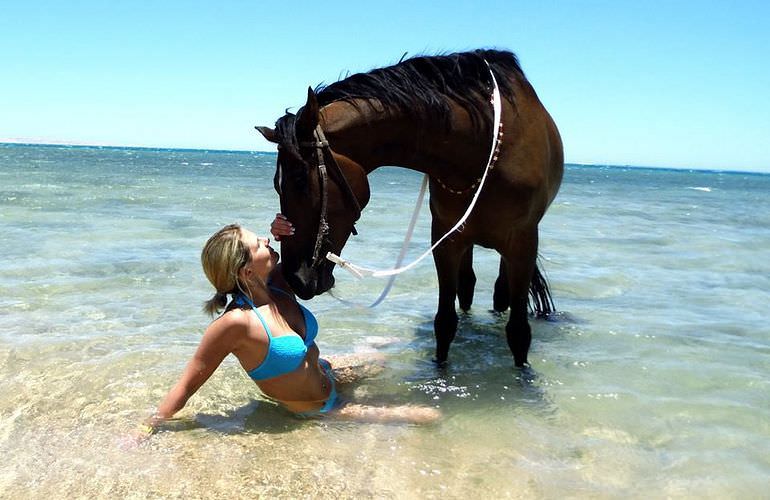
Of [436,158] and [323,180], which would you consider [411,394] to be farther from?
[323,180]

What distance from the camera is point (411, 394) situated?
3.90 meters

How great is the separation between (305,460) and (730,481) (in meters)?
1.78

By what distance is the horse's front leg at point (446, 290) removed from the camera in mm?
4020

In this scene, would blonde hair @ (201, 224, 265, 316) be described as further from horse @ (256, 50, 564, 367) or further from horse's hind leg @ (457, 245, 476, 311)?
horse's hind leg @ (457, 245, 476, 311)

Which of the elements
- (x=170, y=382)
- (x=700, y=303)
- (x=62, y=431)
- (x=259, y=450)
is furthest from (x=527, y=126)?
(x=700, y=303)

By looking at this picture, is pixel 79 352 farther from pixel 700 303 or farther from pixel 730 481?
pixel 700 303

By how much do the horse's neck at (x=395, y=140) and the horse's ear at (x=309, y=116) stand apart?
0.11 metres

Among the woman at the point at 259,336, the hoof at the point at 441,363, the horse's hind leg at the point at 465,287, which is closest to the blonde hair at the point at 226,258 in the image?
the woman at the point at 259,336

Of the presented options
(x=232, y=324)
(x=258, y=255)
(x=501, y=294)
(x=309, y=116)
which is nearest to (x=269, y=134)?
(x=309, y=116)

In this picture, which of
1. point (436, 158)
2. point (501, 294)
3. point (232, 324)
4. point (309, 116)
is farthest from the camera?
point (501, 294)

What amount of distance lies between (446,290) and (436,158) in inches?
39.2

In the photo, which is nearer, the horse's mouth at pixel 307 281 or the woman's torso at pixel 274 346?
the horse's mouth at pixel 307 281

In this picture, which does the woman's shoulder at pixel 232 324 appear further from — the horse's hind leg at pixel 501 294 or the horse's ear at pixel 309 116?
the horse's hind leg at pixel 501 294

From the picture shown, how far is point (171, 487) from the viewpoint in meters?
2.68
